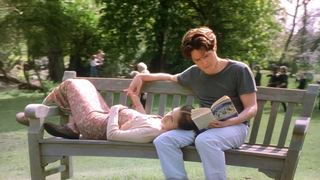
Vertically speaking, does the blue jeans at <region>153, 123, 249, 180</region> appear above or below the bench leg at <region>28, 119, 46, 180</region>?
above

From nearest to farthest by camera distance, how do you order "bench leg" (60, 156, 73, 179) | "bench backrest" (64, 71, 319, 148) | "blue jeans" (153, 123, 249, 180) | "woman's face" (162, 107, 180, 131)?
1. "blue jeans" (153, 123, 249, 180)
2. "woman's face" (162, 107, 180, 131)
3. "bench backrest" (64, 71, 319, 148)
4. "bench leg" (60, 156, 73, 179)

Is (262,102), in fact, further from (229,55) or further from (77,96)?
(229,55)

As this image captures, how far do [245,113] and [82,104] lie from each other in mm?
1412

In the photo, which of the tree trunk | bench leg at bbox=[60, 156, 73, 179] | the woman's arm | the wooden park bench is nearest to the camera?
the wooden park bench

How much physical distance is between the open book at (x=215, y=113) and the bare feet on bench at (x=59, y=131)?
1.13m

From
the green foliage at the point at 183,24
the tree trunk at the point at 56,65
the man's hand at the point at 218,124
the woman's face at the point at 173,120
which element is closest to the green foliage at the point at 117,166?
the woman's face at the point at 173,120

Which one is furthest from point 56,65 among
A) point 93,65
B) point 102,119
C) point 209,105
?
point 209,105

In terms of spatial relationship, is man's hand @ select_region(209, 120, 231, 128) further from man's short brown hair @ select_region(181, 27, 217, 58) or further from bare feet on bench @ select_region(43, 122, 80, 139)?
bare feet on bench @ select_region(43, 122, 80, 139)

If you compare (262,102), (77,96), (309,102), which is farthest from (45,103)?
(309,102)

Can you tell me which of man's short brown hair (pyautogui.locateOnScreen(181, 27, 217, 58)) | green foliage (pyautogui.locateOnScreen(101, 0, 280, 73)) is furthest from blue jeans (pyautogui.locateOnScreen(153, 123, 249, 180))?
green foliage (pyautogui.locateOnScreen(101, 0, 280, 73))

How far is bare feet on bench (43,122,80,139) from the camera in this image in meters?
3.41

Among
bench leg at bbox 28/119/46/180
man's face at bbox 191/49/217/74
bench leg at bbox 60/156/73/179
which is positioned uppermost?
man's face at bbox 191/49/217/74

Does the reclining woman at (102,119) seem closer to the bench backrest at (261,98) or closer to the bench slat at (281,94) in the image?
the bench backrest at (261,98)

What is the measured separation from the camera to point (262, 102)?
11.4ft
